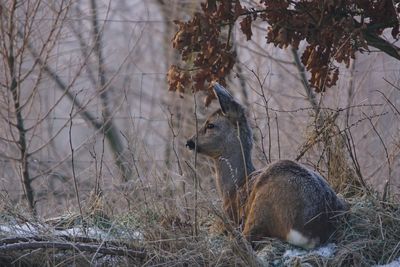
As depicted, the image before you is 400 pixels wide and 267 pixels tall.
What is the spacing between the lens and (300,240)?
7.07 m

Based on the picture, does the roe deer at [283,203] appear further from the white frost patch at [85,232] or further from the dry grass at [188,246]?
the white frost patch at [85,232]

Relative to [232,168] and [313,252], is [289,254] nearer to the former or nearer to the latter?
[313,252]

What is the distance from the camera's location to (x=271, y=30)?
8.14 meters

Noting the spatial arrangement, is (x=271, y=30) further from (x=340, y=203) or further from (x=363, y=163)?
(x=363, y=163)

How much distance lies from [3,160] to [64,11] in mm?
1697

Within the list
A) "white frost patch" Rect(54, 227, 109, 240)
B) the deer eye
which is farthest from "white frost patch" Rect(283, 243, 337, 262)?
the deer eye

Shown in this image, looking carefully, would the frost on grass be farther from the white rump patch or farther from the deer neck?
the deer neck

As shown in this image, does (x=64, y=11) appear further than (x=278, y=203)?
Yes

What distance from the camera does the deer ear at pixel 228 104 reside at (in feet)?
25.7

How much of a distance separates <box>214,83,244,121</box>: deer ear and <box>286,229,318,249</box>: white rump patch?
1.25 m

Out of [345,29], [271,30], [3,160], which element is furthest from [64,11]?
[345,29]

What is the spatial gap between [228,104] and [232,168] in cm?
50

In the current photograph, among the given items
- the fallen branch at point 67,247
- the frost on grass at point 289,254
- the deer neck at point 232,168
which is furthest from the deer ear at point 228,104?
the fallen branch at point 67,247

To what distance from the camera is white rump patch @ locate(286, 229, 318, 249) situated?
706 cm
